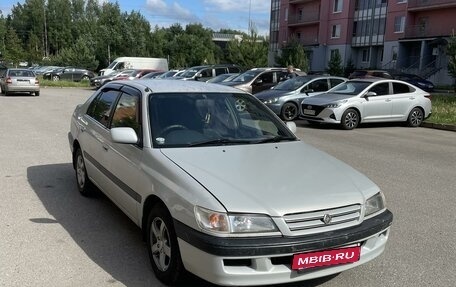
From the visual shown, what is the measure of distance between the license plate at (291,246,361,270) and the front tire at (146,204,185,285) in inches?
34.0

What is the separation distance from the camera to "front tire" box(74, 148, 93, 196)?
227 inches

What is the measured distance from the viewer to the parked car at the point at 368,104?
1353 centimetres

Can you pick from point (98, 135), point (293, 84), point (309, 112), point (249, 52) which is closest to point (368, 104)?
point (309, 112)

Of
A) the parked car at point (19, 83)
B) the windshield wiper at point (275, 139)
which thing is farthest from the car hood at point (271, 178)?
the parked car at point (19, 83)

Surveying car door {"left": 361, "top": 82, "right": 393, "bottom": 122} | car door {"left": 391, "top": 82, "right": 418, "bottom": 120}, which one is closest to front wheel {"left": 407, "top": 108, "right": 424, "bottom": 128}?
car door {"left": 391, "top": 82, "right": 418, "bottom": 120}

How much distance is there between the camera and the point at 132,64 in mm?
44562

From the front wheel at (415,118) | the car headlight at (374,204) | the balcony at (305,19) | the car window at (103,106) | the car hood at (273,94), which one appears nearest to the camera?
the car headlight at (374,204)

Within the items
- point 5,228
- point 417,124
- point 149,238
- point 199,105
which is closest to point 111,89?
point 199,105

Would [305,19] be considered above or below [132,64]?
above

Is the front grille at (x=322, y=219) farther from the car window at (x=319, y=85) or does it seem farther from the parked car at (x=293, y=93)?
the car window at (x=319, y=85)

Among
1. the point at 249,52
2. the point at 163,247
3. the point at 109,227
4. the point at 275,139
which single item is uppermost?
the point at 249,52

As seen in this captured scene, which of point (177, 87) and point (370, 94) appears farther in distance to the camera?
point (370, 94)

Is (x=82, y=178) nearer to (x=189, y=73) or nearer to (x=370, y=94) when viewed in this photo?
(x=370, y=94)

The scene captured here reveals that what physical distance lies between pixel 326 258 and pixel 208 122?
1808 millimetres
